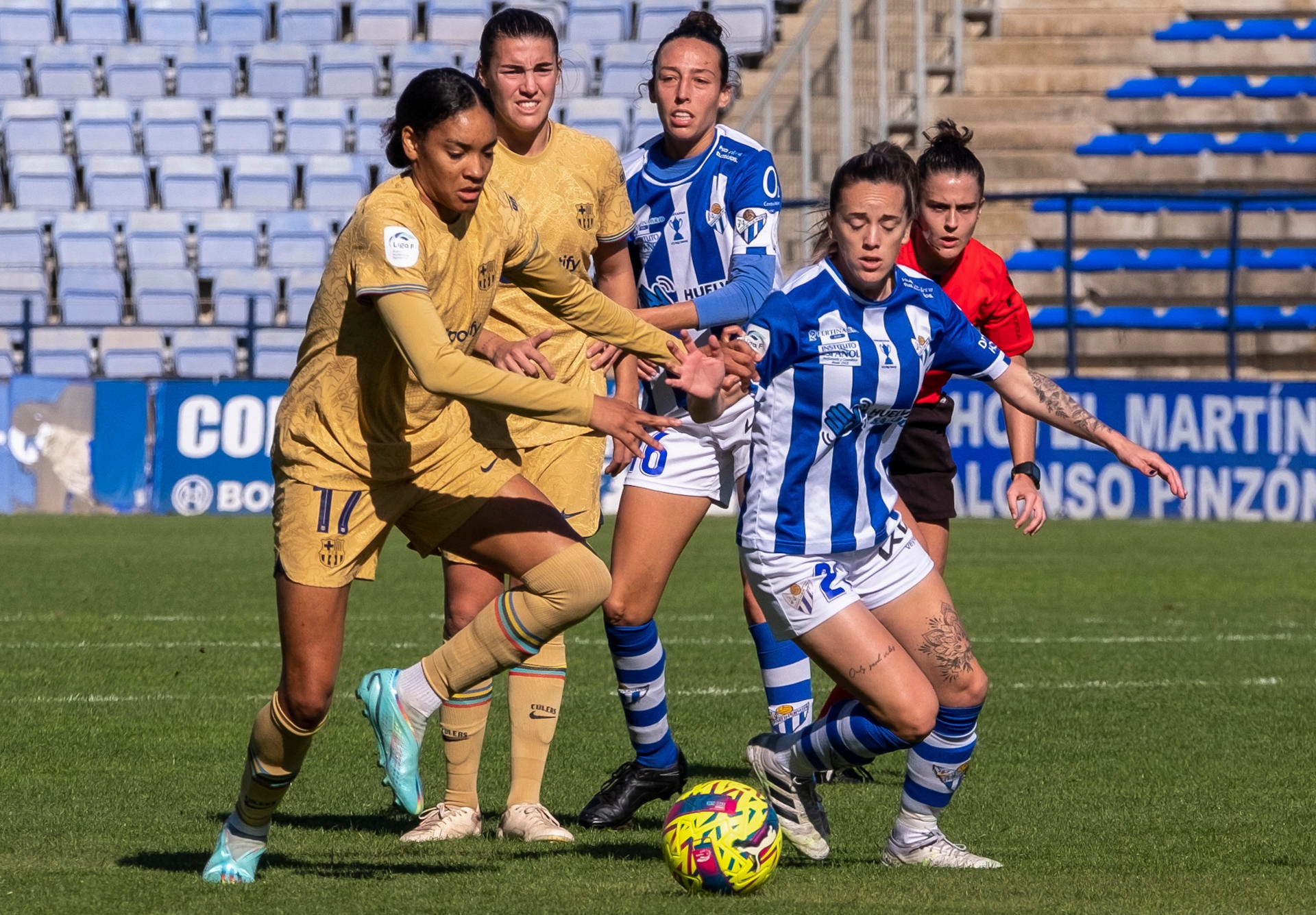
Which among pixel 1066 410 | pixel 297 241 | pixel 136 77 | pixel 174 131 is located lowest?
Result: pixel 1066 410

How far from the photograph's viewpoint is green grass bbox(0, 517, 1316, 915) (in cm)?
435

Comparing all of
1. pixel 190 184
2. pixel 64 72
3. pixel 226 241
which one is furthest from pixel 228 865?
pixel 64 72

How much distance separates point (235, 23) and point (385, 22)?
1865 mm

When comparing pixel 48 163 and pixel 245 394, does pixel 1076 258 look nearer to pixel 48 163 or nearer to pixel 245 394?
pixel 245 394

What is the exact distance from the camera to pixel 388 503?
4469 mm

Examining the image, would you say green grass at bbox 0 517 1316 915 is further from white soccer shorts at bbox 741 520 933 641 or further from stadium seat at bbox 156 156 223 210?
stadium seat at bbox 156 156 223 210

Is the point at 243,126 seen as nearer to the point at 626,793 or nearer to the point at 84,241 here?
the point at 84,241

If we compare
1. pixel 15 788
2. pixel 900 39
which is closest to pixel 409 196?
pixel 15 788

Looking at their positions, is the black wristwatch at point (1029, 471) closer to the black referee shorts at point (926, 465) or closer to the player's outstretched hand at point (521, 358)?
the black referee shorts at point (926, 465)

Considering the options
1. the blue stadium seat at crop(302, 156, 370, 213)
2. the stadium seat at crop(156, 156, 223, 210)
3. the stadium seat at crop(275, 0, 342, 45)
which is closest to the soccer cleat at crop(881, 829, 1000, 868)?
the blue stadium seat at crop(302, 156, 370, 213)

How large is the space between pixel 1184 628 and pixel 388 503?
626 centimetres

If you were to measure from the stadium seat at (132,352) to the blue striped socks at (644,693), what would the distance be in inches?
524

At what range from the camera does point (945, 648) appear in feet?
15.3

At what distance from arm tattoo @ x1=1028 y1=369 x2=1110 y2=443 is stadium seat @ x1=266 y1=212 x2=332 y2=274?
602 inches
